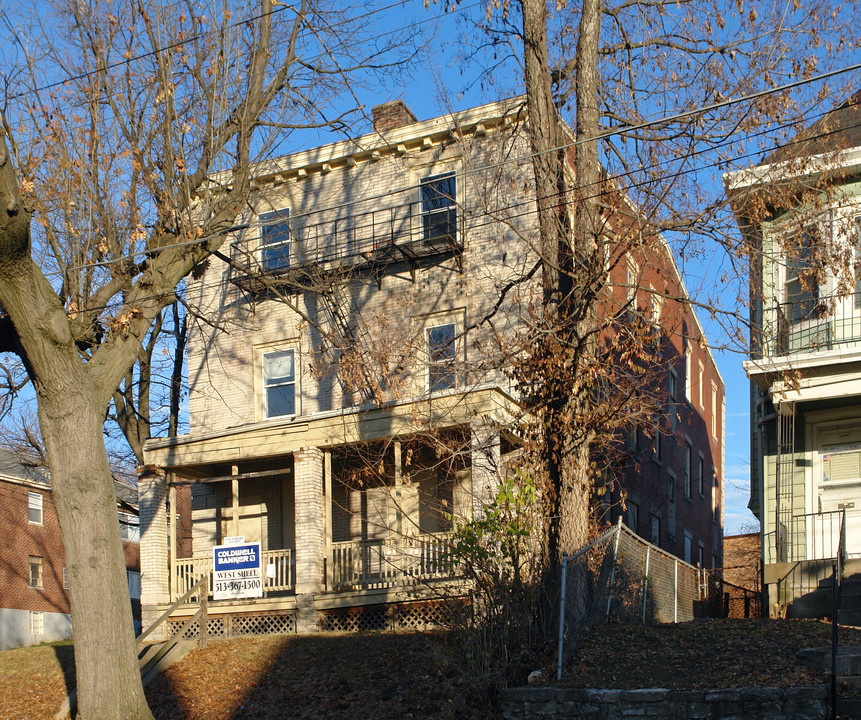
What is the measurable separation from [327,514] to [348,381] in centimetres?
272

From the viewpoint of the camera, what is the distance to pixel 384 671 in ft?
42.9

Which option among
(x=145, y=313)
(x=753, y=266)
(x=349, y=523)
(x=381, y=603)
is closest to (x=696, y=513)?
(x=349, y=523)

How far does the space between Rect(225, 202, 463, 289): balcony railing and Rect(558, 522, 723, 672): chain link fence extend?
7894mm

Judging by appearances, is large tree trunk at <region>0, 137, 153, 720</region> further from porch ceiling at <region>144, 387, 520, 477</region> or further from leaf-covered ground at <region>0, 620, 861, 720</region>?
porch ceiling at <region>144, 387, 520, 477</region>

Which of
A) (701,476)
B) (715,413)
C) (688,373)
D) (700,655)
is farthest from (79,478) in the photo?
(715,413)

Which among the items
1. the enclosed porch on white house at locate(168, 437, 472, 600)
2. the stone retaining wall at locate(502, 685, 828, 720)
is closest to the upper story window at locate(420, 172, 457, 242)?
the enclosed porch on white house at locate(168, 437, 472, 600)

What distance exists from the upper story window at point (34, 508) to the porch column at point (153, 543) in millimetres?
18752

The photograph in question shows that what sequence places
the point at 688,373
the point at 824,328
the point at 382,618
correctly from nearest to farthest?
the point at 824,328 < the point at 382,618 < the point at 688,373

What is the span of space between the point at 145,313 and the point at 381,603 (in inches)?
275

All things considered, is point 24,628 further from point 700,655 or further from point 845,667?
point 845,667

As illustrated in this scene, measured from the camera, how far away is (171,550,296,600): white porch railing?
18.7 m

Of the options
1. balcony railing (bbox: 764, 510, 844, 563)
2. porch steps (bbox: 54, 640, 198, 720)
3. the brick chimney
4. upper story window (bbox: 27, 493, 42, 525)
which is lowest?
porch steps (bbox: 54, 640, 198, 720)

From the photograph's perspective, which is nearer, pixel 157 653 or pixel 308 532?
pixel 157 653

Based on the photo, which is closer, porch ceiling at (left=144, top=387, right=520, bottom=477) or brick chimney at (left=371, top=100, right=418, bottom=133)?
porch ceiling at (left=144, top=387, right=520, bottom=477)
